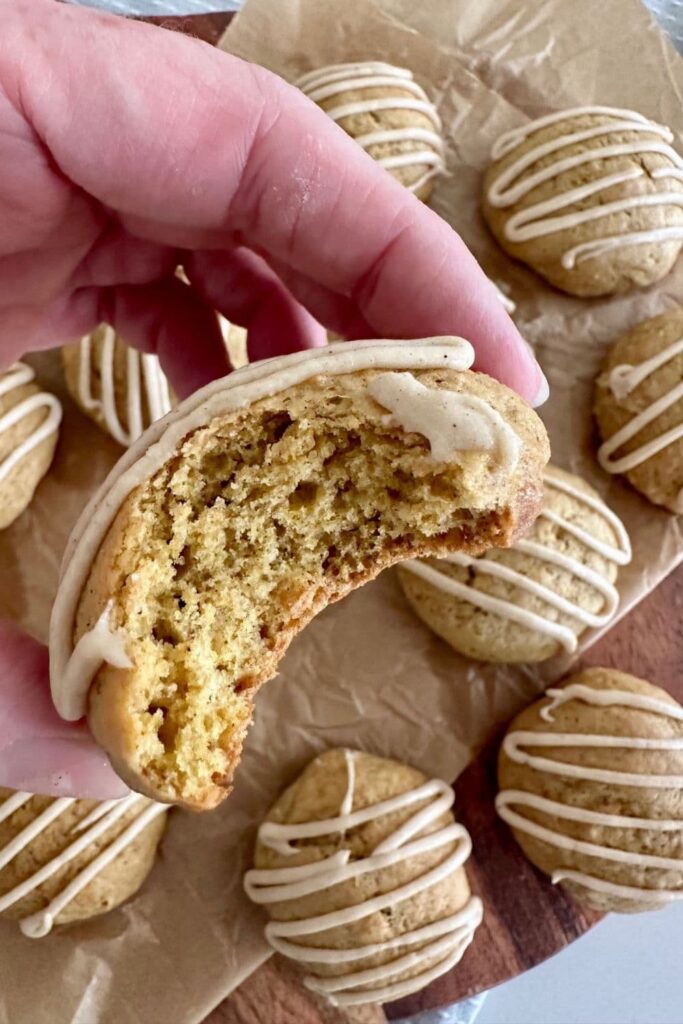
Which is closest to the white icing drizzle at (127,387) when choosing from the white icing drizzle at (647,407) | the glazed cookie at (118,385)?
the glazed cookie at (118,385)

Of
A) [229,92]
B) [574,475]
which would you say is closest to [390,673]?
[574,475]

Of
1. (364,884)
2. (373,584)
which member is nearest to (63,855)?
(364,884)

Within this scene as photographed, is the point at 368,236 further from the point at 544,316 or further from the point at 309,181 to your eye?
the point at 544,316

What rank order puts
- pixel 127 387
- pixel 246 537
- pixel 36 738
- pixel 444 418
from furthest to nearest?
pixel 127 387 → pixel 36 738 → pixel 246 537 → pixel 444 418

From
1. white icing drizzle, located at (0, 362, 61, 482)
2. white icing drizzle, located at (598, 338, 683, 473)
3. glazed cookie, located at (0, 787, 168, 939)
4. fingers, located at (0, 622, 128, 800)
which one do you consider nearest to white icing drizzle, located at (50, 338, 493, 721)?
fingers, located at (0, 622, 128, 800)

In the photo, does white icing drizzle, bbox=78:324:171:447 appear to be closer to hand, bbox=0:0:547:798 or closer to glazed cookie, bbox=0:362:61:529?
glazed cookie, bbox=0:362:61:529

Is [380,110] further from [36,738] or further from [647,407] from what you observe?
[36,738]

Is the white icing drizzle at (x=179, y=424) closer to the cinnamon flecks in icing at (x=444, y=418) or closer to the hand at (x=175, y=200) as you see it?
the cinnamon flecks in icing at (x=444, y=418)
